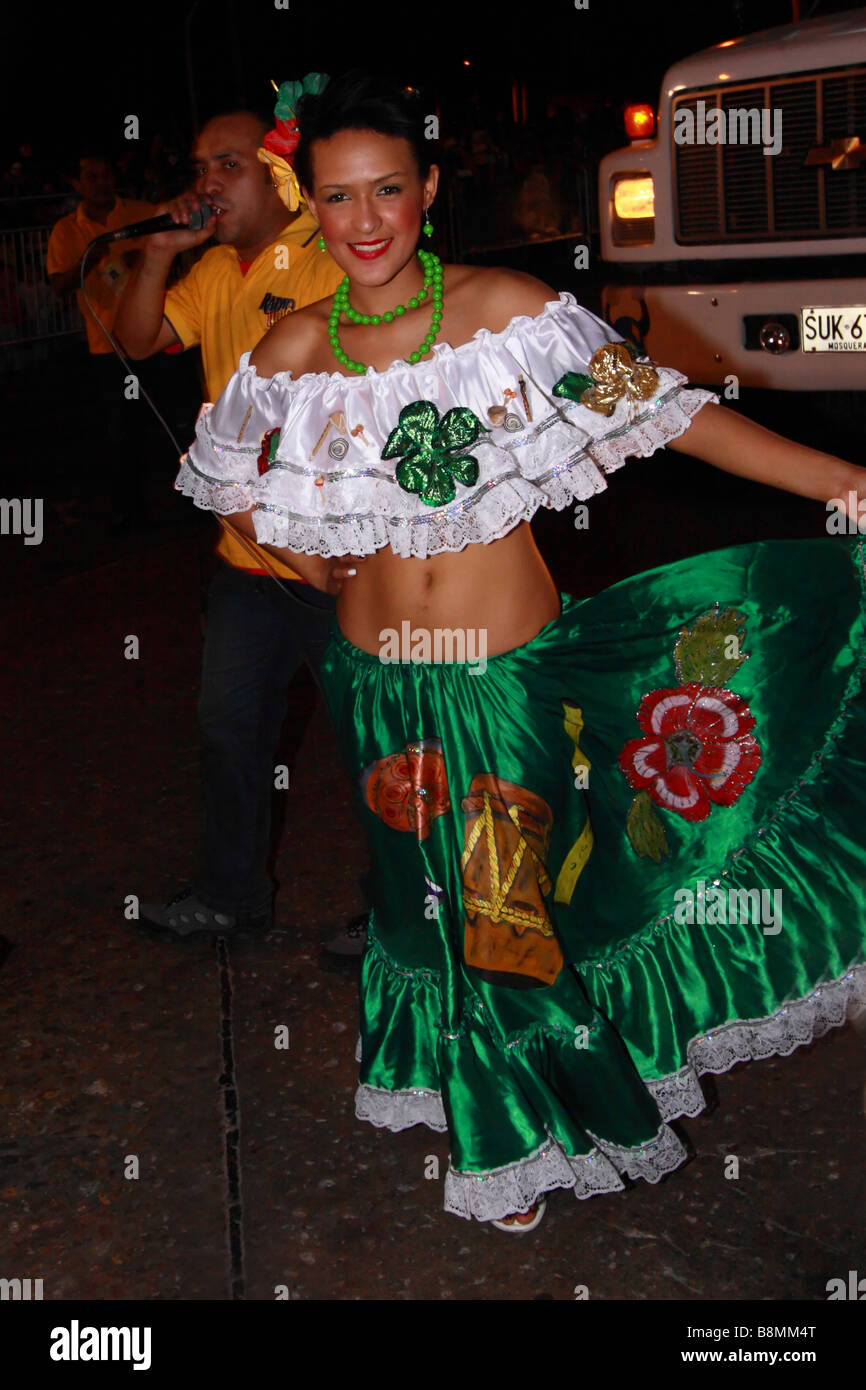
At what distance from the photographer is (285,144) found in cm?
333

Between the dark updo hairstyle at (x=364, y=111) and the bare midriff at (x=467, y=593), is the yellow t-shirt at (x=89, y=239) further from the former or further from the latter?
the bare midriff at (x=467, y=593)

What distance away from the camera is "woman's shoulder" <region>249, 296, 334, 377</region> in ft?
9.81

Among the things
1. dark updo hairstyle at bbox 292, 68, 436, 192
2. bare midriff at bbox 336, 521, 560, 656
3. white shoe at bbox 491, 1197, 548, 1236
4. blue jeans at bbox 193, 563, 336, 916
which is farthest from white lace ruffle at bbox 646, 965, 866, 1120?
dark updo hairstyle at bbox 292, 68, 436, 192

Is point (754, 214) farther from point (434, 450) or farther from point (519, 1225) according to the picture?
point (519, 1225)

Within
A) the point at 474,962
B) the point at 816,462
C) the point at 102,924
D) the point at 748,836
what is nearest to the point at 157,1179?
the point at 474,962

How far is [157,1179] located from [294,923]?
3.69 ft

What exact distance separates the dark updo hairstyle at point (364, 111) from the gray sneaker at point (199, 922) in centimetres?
207

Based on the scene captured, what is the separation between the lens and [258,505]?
9.54 feet

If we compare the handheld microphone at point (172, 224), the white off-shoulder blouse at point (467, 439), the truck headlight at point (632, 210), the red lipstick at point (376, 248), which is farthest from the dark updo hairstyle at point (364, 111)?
the truck headlight at point (632, 210)

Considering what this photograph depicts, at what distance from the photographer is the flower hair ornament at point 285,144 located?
3.27 meters

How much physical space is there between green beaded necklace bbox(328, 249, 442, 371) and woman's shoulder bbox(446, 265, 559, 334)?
2.0 inches

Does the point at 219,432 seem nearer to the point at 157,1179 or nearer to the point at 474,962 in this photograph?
the point at 474,962

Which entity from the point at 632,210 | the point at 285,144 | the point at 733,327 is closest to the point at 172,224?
the point at 285,144
